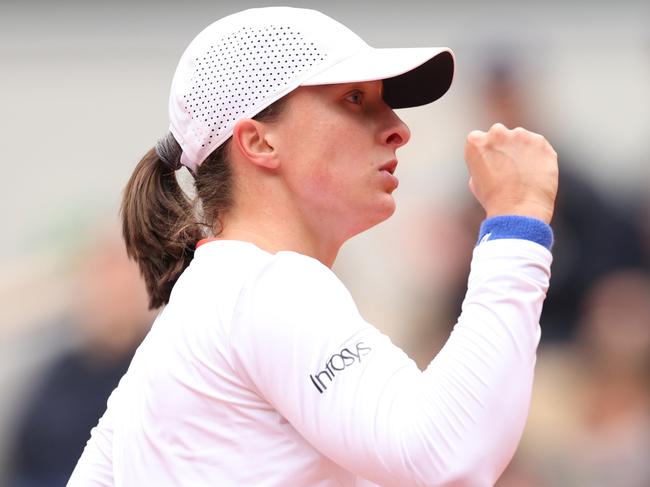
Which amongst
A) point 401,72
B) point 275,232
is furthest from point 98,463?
point 401,72

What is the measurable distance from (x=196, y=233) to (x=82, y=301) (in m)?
2.41

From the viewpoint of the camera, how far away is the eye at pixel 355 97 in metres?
1.76

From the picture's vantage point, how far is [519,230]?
1.52 meters

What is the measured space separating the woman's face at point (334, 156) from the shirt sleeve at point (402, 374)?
0.21 m

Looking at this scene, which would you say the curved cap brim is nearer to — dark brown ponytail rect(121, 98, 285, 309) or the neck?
the neck

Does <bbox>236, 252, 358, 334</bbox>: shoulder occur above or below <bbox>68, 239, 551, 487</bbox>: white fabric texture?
above

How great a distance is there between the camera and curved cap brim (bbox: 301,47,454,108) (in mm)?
1713

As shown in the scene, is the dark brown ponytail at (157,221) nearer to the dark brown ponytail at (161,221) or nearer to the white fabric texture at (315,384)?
the dark brown ponytail at (161,221)

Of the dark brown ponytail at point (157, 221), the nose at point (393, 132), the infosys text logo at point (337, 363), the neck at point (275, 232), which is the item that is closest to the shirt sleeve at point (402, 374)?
the infosys text logo at point (337, 363)

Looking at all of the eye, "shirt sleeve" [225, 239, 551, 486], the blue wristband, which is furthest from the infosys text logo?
the eye

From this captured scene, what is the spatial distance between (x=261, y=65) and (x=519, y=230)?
0.47 metres

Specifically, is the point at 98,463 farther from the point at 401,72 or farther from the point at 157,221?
the point at 401,72

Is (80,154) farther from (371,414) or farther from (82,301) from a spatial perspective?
(371,414)

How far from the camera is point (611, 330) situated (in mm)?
4102
